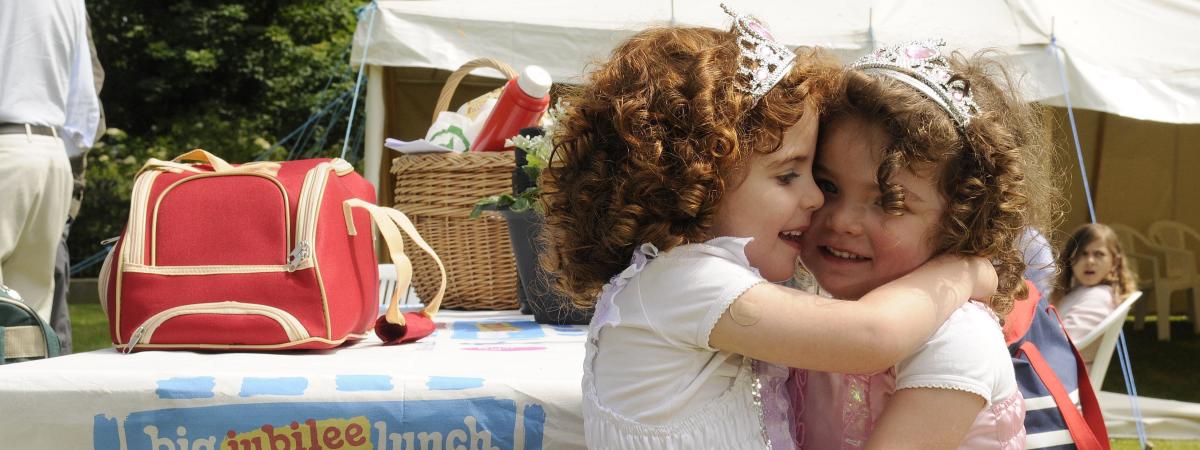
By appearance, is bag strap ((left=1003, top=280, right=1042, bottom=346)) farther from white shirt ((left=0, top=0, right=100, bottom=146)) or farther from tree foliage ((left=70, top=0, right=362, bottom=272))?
tree foliage ((left=70, top=0, right=362, bottom=272))

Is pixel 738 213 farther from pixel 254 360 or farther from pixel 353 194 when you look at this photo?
pixel 353 194

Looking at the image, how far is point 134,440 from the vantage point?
43.6 inches

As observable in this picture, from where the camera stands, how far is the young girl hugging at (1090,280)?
383 centimetres

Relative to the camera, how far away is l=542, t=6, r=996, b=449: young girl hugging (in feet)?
2.97

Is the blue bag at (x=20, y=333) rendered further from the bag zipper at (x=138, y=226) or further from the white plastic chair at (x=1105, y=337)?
the white plastic chair at (x=1105, y=337)

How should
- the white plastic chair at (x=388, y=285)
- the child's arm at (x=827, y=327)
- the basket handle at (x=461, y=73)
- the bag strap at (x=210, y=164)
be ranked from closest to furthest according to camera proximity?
the child's arm at (x=827, y=327), the bag strap at (x=210, y=164), the basket handle at (x=461, y=73), the white plastic chair at (x=388, y=285)

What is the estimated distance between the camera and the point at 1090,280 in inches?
164

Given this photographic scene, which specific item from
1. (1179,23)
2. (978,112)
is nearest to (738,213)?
(978,112)

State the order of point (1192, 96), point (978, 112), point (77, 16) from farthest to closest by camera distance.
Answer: point (1192, 96), point (77, 16), point (978, 112)

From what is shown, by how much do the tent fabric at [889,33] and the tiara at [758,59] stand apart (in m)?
2.70

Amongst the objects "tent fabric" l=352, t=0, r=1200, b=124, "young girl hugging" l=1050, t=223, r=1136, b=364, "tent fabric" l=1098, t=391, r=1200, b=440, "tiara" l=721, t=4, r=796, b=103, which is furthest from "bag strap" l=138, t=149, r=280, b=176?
"tent fabric" l=1098, t=391, r=1200, b=440

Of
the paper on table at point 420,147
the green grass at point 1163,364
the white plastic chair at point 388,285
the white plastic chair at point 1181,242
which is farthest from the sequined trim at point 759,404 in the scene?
the white plastic chair at point 1181,242

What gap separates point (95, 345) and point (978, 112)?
594 cm

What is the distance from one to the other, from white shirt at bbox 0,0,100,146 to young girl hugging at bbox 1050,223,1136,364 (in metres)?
3.33
